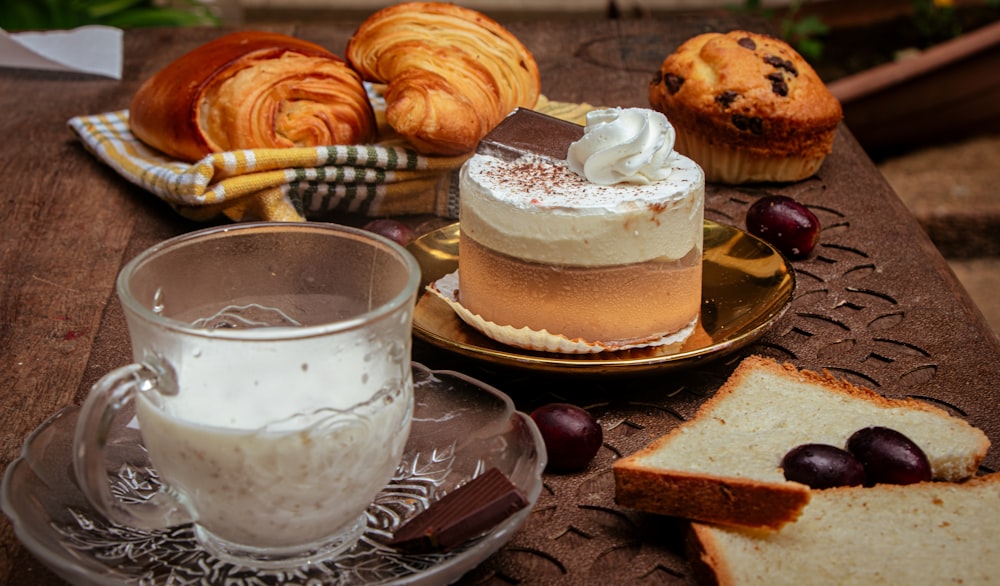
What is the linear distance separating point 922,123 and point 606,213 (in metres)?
2.80

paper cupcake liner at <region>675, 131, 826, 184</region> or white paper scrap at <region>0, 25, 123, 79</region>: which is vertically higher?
paper cupcake liner at <region>675, 131, 826, 184</region>

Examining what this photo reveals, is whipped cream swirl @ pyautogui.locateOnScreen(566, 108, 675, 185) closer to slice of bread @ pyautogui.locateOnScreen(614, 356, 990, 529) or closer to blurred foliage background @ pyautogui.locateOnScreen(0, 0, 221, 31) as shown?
slice of bread @ pyautogui.locateOnScreen(614, 356, 990, 529)

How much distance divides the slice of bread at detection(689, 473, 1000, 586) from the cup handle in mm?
494

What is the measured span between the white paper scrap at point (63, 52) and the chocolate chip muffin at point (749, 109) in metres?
1.45

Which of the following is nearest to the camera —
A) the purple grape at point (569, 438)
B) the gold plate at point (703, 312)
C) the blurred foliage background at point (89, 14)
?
the purple grape at point (569, 438)

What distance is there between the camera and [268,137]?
183 cm

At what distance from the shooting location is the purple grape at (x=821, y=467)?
106 cm

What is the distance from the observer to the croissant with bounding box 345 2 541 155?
71.4 inches

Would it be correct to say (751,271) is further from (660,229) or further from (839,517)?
(839,517)

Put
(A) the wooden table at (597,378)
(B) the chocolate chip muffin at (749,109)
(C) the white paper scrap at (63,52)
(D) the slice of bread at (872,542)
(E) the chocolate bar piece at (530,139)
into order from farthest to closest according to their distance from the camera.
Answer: (C) the white paper scrap at (63,52) < (B) the chocolate chip muffin at (749,109) < (E) the chocolate bar piece at (530,139) < (A) the wooden table at (597,378) < (D) the slice of bread at (872,542)

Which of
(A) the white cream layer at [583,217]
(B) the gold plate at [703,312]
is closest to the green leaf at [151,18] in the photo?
(B) the gold plate at [703,312]

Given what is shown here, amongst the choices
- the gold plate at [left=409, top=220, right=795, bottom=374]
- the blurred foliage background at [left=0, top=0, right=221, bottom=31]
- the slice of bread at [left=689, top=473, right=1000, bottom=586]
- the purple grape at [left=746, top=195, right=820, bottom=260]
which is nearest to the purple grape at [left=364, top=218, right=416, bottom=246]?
the gold plate at [left=409, top=220, right=795, bottom=374]

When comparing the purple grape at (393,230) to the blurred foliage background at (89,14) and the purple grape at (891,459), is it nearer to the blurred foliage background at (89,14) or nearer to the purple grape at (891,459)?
the purple grape at (891,459)

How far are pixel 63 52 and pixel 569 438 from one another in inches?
83.4
